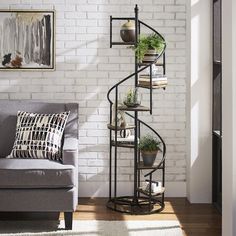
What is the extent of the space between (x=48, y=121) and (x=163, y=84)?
3.53 feet

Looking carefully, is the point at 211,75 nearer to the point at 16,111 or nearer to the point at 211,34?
the point at 211,34

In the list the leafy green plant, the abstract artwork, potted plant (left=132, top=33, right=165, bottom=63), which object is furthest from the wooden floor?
the abstract artwork

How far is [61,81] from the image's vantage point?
5.62m

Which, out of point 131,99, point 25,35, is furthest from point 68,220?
point 25,35

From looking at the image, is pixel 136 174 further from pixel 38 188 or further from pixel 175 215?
pixel 38 188

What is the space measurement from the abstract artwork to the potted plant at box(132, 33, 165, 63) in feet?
3.06

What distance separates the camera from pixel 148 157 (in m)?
5.20

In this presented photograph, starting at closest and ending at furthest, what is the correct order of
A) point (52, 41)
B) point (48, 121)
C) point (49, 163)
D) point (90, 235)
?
point (90, 235)
point (49, 163)
point (48, 121)
point (52, 41)

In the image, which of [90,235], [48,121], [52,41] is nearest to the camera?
[90,235]

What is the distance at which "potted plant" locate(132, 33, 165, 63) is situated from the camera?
5117 mm

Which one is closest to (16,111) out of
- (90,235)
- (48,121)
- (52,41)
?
(48,121)

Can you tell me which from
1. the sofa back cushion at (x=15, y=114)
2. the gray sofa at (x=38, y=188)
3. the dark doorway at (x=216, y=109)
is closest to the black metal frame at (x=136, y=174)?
the sofa back cushion at (x=15, y=114)

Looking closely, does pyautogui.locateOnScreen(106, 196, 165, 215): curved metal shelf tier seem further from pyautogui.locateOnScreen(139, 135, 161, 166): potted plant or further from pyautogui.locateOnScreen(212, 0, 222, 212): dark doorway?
pyautogui.locateOnScreen(212, 0, 222, 212): dark doorway

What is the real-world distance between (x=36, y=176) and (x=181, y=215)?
1347mm
